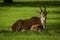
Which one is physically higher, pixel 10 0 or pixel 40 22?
pixel 40 22

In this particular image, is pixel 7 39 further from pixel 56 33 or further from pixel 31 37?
pixel 56 33

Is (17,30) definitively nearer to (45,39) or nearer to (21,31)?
(21,31)

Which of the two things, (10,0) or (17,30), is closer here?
(17,30)

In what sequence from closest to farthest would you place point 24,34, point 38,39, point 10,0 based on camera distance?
point 38,39
point 24,34
point 10,0

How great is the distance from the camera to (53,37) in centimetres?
1202

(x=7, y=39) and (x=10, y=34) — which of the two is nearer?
(x=7, y=39)

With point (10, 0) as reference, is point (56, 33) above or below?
above

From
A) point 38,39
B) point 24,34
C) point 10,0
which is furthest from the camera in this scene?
point 10,0

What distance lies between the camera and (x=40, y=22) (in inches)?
511

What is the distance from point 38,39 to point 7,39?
1118 mm

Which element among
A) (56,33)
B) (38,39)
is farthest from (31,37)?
(56,33)

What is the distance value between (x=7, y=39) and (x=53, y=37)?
170cm

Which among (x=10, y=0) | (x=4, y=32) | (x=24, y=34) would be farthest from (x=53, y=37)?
(x=10, y=0)

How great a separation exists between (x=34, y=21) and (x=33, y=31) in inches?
15.8
